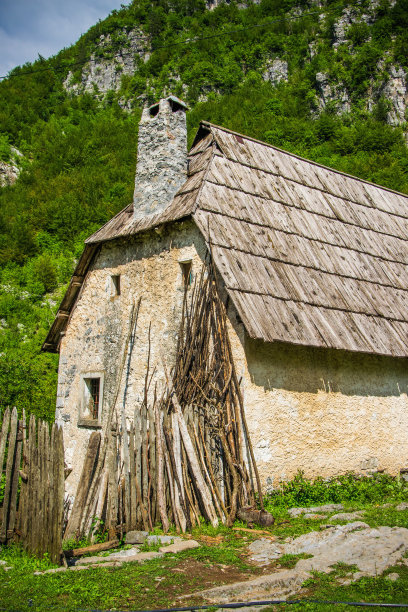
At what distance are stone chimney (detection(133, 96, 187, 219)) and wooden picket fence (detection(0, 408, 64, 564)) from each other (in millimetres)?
4728

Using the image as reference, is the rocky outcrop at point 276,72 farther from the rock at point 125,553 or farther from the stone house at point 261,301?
the rock at point 125,553

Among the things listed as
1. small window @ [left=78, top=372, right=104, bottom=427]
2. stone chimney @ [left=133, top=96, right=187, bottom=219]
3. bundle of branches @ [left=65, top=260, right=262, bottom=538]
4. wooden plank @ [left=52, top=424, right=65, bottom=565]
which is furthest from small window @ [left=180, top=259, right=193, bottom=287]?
wooden plank @ [left=52, top=424, right=65, bottom=565]

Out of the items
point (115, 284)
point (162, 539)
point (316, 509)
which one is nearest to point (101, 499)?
point (162, 539)

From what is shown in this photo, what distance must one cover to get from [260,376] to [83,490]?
2818 millimetres

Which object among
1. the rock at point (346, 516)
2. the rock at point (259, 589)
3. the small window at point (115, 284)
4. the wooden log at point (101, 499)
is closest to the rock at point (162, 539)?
the wooden log at point (101, 499)

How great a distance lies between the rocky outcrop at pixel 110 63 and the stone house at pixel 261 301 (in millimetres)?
46344

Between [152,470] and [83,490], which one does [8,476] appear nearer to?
[83,490]

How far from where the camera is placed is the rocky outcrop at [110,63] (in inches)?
2141

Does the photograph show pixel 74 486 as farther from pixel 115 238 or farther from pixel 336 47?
pixel 336 47

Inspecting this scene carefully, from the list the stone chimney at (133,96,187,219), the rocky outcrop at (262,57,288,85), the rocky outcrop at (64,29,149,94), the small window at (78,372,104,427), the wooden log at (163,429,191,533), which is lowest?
the wooden log at (163,429,191,533)

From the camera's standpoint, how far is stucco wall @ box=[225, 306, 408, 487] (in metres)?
8.23

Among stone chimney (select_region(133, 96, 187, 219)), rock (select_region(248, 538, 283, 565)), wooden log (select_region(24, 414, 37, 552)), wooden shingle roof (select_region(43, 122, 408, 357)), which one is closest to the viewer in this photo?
rock (select_region(248, 538, 283, 565))

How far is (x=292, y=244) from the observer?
33.1 feet

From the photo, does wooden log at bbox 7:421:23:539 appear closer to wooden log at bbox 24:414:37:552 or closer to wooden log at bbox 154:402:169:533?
wooden log at bbox 24:414:37:552
